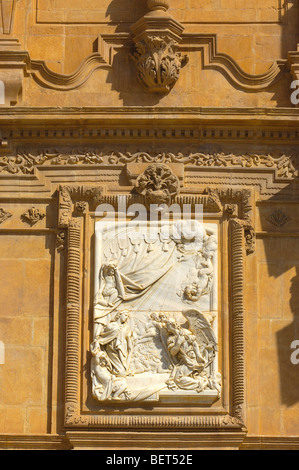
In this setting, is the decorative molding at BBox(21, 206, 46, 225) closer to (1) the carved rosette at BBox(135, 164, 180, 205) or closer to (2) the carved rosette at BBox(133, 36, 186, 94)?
(1) the carved rosette at BBox(135, 164, 180, 205)

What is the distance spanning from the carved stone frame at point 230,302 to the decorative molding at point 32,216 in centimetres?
25

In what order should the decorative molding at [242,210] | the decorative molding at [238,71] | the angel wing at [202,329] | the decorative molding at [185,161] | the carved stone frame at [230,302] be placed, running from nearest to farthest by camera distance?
the carved stone frame at [230,302]
the angel wing at [202,329]
the decorative molding at [242,210]
the decorative molding at [185,161]
the decorative molding at [238,71]

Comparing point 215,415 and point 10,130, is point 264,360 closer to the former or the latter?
point 215,415

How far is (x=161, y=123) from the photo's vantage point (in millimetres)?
21312

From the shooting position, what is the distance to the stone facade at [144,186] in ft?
67.3

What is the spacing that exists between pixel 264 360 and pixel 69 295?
2.29 metres

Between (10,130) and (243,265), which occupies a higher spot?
(10,130)

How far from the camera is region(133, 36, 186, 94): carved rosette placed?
2139cm

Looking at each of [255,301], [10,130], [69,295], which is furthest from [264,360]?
[10,130]

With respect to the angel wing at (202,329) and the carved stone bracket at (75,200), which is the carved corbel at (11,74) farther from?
the angel wing at (202,329)

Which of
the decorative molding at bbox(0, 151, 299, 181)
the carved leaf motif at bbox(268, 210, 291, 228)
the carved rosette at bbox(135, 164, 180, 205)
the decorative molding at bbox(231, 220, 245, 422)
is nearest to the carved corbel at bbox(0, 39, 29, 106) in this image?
the decorative molding at bbox(0, 151, 299, 181)

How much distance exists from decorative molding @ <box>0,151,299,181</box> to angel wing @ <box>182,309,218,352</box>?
1.80 metres

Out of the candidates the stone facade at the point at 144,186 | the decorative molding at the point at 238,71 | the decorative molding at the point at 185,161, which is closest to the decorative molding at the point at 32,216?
the stone facade at the point at 144,186
